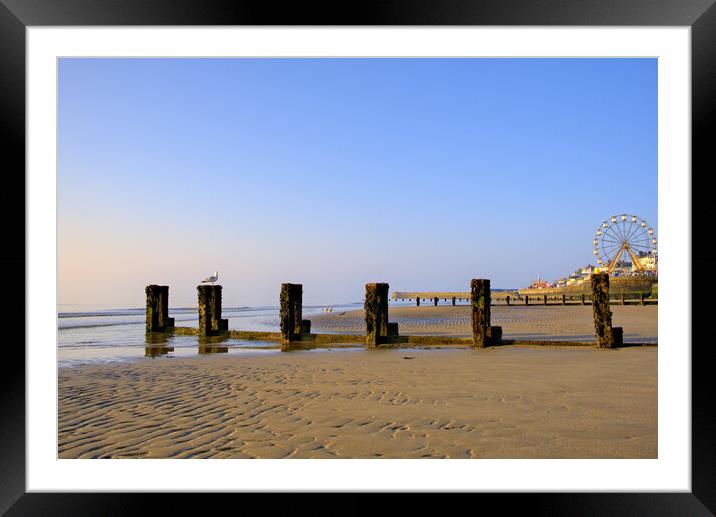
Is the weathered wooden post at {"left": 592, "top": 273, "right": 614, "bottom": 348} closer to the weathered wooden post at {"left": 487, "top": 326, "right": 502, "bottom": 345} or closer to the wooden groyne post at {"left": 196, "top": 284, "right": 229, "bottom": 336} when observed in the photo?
the weathered wooden post at {"left": 487, "top": 326, "right": 502, "bottom": 345}

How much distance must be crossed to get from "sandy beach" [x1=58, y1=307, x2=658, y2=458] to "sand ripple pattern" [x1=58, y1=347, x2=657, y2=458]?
0.02 metres

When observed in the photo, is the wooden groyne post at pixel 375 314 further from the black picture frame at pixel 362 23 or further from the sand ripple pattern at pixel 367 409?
the black picture frame at pixel 362 23

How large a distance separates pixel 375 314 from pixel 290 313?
2.69 meters

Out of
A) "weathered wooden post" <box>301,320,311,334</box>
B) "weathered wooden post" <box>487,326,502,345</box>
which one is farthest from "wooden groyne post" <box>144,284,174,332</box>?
"weathered wooden post" <box>487,326,502,345</box>

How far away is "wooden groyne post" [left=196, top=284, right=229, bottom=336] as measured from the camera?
738 inches

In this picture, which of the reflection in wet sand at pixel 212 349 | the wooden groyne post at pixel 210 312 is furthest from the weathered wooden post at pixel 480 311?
the wooden groyne post at pixel 210 312

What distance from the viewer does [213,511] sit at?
355cm

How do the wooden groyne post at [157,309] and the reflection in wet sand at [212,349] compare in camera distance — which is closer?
the reflection in wet sand at [212,349]

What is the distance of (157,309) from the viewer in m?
21.2

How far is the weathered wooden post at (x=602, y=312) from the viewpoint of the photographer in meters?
12.6

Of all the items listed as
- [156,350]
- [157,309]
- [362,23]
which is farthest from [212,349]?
[362,23]

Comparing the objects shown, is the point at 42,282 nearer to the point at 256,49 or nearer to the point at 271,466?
the point at 271,466

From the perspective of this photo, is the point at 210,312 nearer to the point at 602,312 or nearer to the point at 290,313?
the point at 290,313

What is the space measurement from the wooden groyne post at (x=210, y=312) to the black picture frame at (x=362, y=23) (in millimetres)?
15463
